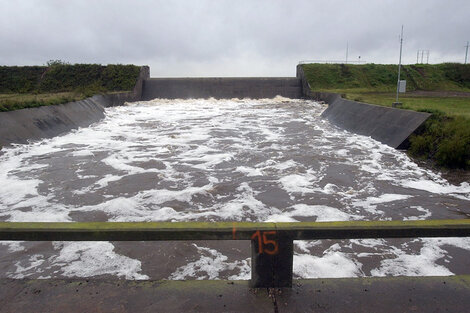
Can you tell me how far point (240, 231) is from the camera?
2531mm

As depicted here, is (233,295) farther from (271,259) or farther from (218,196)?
(218,196)

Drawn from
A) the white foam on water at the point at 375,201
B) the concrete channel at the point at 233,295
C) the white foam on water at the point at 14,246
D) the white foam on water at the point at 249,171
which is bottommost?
the white foam on water at the point at 375,201

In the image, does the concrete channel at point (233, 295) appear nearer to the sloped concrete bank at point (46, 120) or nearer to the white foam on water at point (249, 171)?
the white foam on water at point (249, 171)

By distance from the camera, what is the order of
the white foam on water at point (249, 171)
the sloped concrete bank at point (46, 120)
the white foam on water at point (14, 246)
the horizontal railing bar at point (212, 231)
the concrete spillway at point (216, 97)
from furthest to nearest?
1. the sloped concrete bank at point (46, 120)
2. the concrete spillway at point (216, 97)
3. the white foam on water at point (249, 171)
4. the white foam on water at point (14, 246)
5. the horizontal railing bar at point (212, 231)

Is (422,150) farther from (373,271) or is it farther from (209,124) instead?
(209,124)

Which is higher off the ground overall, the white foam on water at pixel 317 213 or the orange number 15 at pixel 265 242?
the orange number 15 at pixel 265 242

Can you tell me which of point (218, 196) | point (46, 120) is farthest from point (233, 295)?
point (46, 120)

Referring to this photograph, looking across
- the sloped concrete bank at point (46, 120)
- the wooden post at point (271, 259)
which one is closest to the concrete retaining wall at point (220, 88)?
the sloped concrete bank at point (46, 120)

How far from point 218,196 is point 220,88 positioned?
92.0 ft

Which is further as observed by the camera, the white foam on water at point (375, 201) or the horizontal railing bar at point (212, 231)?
the white foam on water at point (375, 201)

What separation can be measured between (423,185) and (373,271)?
442 cm

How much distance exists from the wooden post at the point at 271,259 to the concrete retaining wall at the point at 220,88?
104ft

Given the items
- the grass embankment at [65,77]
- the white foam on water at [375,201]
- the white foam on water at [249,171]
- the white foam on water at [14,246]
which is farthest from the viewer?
the grass embankment at [65,77]

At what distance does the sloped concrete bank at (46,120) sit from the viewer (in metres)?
12.6
